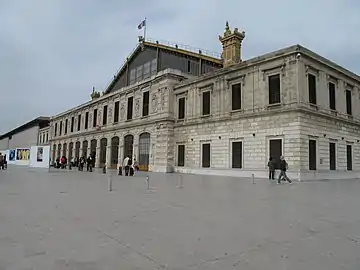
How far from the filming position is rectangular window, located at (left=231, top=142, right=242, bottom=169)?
2806 cm

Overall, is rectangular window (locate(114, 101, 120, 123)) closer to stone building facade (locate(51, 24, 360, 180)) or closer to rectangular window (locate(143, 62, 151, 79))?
stone building facade (locate(51, 24, 360, 180))

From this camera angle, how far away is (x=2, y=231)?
561 centimetres

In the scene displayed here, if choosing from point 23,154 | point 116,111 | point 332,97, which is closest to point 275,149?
point 332,97

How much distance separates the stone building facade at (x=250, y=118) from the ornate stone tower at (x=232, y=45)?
0.12 meters

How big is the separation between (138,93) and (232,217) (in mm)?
35326

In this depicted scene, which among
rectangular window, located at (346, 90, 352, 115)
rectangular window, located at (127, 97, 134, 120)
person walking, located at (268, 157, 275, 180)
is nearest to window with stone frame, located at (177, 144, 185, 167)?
rectangular window, located at (127, 97, 134, 120)

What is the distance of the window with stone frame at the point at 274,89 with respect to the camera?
1024 inches

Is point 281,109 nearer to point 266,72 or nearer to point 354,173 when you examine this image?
point 266,72

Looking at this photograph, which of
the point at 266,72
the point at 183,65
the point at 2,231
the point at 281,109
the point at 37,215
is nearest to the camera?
the point at 2,231

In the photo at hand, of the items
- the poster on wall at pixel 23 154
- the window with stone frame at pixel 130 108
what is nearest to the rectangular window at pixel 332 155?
the window with stone frame at pixel 130 108

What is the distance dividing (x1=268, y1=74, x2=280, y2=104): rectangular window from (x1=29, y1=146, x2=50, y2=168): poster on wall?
2123 centimetres

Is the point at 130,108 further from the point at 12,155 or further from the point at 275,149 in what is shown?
the point at 275,149

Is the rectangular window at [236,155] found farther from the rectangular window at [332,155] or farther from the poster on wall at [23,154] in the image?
the poster on wall at [23,154]

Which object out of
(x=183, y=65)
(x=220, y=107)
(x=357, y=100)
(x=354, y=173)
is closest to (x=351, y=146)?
(x=354, y=173)
